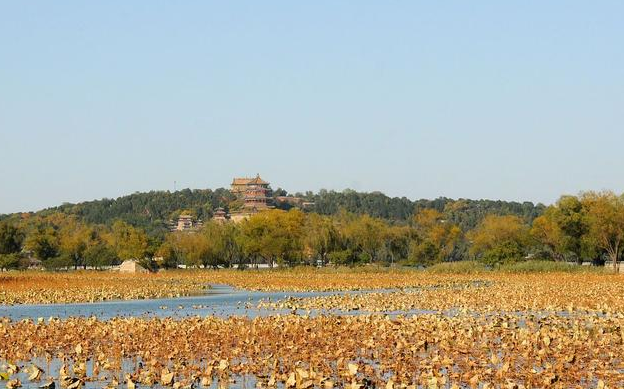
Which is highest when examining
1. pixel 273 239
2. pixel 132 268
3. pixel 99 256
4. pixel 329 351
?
pixel 273 239

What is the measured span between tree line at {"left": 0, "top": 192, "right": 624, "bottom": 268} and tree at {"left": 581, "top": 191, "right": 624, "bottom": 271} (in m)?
0.08

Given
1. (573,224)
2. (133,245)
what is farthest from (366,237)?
(573,224)

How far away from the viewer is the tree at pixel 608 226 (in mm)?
80750

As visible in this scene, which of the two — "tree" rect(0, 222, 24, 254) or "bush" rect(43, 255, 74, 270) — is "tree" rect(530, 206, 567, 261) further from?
"tree" rect(0, 222, 24, 254)

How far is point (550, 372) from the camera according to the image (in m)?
19.3

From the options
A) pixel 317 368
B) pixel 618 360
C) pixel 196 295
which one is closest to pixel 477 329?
pixel 618 360

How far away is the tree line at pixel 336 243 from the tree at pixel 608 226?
8 cm

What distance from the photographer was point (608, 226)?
81.4 meters

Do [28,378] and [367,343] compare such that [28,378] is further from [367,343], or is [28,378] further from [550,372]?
[550,372]

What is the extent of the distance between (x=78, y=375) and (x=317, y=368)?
4807 mm

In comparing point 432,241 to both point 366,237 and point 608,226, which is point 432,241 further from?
point 608,226

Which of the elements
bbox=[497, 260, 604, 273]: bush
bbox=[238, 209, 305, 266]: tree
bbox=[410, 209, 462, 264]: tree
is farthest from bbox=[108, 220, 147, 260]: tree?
bbox=[497, 260, 604, 273]: bush

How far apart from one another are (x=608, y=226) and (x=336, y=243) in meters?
31.9

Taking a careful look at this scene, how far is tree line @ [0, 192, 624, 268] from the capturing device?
86.7 m
